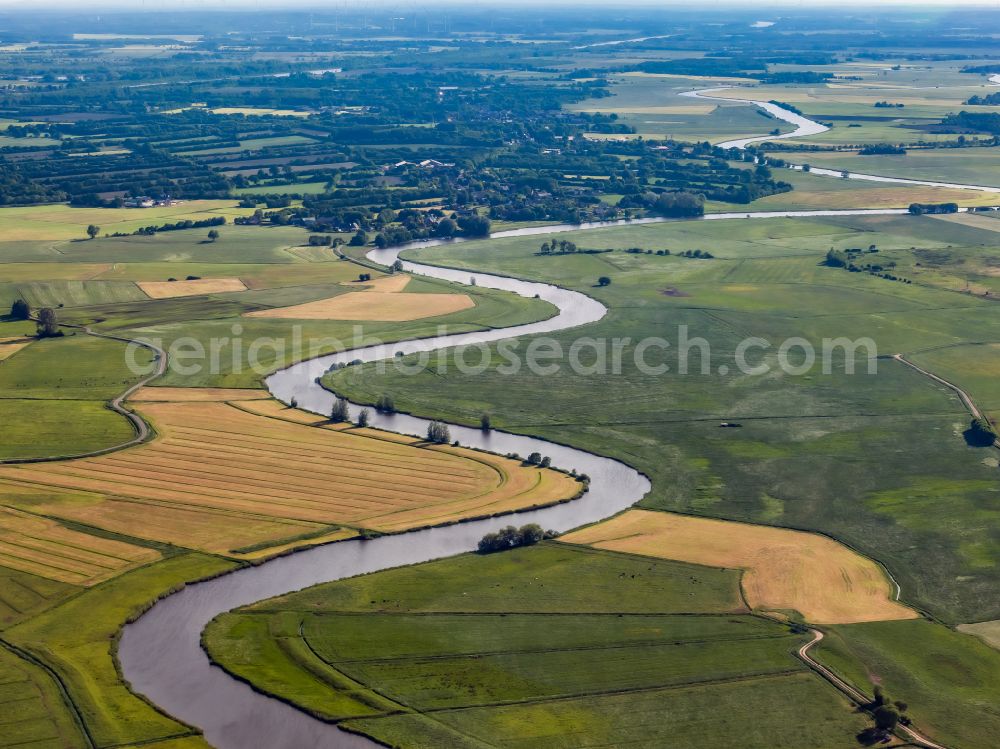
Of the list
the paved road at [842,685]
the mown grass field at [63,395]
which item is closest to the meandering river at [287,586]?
the mown grass field at [63,395]

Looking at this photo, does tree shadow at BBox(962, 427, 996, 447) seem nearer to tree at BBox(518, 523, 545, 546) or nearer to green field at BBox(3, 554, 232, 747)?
tree at BBox(518, 523, 545, 546)

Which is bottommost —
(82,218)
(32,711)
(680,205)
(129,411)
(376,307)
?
(32,711)

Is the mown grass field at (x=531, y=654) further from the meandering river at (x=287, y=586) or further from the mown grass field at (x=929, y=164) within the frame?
the mown grass field at (x=929, y=164)

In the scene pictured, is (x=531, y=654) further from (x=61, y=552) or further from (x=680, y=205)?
(x=680, y=205)

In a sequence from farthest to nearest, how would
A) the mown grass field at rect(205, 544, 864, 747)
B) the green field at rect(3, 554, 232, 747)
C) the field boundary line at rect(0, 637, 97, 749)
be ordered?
the mown grass field at rect(205, 544, 864, 747), the green field at rect(3, 554, 232, 747), the field boundary line at rect(0, 637, 97, 749)

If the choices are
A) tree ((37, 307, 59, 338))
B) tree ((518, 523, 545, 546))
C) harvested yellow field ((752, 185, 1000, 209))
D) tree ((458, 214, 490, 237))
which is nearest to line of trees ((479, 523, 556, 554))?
tree ((518, 523, 545, 546))

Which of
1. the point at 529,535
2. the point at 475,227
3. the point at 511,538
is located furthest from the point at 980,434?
the point at 475,227

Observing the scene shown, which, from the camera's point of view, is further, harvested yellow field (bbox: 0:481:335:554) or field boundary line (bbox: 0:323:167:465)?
field boundary line (bbox: 0:323:167:465)
